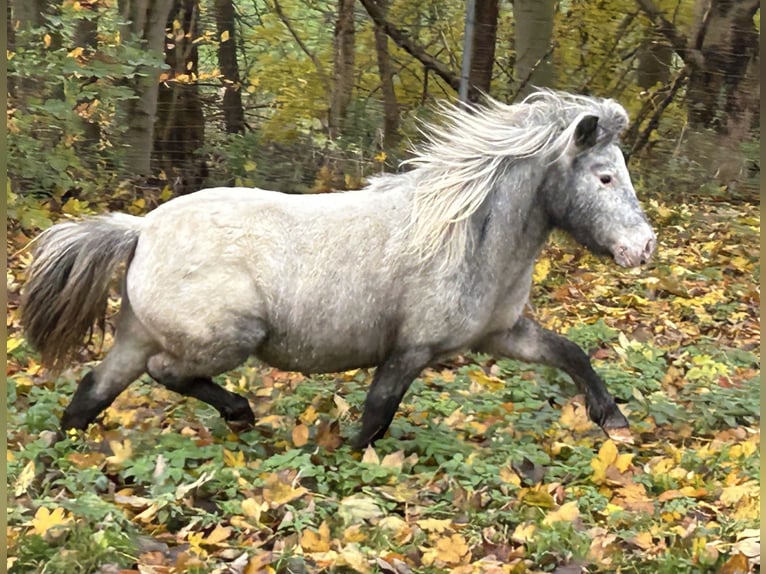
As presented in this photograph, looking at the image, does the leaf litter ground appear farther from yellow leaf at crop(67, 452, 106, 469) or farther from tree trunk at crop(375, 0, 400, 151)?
tree trunk at crop(375, 0, 400, 151)

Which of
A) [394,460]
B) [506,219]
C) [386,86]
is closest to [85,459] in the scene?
[394,460]

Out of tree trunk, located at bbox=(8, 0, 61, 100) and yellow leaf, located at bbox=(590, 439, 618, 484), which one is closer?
yellow leaf, located at bbox=(590, 439, 618, 484)

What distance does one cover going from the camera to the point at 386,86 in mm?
8797

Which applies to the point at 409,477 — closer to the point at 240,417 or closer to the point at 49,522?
the point at 240,417

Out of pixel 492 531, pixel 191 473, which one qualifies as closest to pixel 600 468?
pixel 492 531

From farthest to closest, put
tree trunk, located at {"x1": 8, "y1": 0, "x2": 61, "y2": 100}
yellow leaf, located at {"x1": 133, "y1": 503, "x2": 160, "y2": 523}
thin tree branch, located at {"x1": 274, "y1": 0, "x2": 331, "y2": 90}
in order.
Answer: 1. thin tree branch, located at {"x1": 274, "y1": 0, "x2": 331, "y2": 90}
2. tree trunk, located at {"x1": 8, "y1": 0, "x2": 61, "y2": 100}
3. yellow leaf, located at {"x1": 133, "y1": 503, "x2": 160, "y2": 523}

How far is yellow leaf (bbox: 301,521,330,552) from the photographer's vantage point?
11.7 feet

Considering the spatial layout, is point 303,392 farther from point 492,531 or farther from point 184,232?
point 492,531

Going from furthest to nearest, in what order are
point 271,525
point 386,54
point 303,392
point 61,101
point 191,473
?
point 386,54, point 61,101, point 303,392, point 191,473, point 271,525

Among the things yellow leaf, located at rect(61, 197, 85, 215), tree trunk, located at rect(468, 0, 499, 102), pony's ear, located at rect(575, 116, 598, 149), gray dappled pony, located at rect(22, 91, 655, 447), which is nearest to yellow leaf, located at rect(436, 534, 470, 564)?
gray dappled pony, located at rect(22, 91, 655, 447)

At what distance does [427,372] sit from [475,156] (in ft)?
5.90

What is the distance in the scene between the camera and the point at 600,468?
4352 mm

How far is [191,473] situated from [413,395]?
1669 mm

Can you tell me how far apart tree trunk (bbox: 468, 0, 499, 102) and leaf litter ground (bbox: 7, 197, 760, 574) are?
9.89 ft
